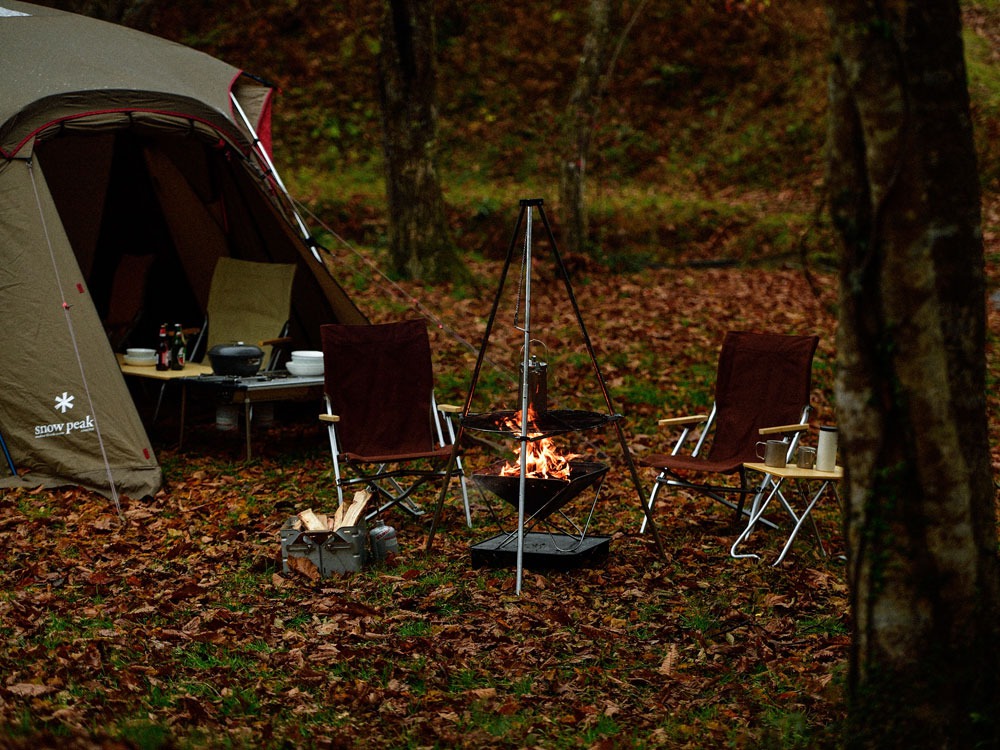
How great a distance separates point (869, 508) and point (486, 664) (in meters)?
1.65

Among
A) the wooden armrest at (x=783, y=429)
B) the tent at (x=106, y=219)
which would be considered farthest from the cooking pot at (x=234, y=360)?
the wooden armrest at (x=783, y=429)

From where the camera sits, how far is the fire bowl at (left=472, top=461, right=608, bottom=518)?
485 centimetres

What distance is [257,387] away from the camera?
6.79m

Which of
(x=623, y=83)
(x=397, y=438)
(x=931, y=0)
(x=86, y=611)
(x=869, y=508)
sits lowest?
(x=86, y=611)

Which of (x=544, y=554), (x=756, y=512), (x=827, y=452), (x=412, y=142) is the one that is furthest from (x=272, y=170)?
(x=827, y=452)

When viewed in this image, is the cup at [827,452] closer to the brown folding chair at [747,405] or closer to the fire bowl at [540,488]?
the brown folding chair at [747,405]

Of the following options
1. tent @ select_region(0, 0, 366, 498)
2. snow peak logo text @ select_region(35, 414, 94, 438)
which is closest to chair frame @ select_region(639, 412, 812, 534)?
tent @ select_region(0, 0, 366, 498)

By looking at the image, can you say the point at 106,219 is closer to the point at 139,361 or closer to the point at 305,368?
the point at 139,361

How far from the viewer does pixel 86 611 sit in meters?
4.40

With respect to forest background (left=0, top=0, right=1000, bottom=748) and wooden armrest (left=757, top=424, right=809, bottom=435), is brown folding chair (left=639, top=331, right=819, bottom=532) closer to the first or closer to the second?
wooden armrest (left=757, top=424, right=809, bottom=435)

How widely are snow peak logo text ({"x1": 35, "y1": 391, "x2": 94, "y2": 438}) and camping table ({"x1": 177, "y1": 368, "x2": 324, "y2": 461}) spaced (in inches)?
36.4

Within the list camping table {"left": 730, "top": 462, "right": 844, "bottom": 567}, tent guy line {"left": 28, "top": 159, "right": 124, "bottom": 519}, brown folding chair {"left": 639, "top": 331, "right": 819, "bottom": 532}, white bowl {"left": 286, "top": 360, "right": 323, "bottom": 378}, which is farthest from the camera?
white bowl {"left": 286, "top": 360, "right": 323, "bottom": 378}

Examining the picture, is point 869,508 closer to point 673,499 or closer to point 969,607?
point 969,607

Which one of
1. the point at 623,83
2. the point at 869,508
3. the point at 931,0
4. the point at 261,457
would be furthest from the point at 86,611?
the point at 623,83
